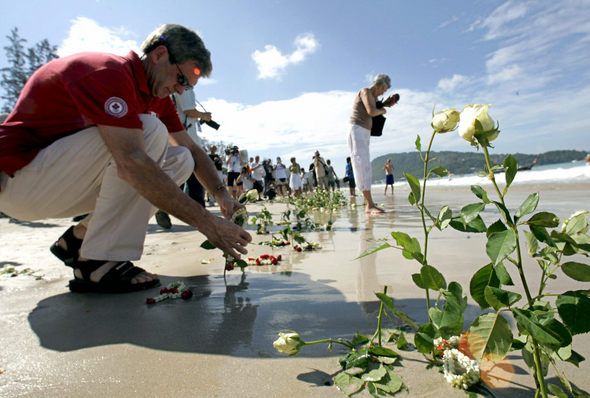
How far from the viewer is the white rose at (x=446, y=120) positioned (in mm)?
792

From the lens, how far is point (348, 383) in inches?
32.4

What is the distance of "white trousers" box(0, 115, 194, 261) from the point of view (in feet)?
5.71

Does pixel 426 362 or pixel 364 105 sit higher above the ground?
pixel 364 105

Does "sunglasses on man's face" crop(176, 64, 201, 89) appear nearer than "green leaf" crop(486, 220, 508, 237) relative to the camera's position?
No

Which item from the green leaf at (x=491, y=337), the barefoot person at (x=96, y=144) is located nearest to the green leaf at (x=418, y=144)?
the green leaf at (x=491, y=337)

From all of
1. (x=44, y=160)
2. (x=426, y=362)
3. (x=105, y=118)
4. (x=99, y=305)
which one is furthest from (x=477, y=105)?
(x=44, y=160)

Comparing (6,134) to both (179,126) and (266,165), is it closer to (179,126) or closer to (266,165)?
(179,126)

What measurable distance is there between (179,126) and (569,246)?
2339 mm

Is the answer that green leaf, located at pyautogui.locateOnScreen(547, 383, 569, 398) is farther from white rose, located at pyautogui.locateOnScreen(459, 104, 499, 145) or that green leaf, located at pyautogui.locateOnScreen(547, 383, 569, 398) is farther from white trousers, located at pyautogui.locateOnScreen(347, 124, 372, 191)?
white trousers, located at pyautogui.locateOnScreen(347, 124, 372, 191)

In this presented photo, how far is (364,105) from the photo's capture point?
15.1ft

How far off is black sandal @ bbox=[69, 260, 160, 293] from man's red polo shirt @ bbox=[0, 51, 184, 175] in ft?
2.08

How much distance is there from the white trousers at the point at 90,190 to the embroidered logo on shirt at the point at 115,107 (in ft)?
1.23

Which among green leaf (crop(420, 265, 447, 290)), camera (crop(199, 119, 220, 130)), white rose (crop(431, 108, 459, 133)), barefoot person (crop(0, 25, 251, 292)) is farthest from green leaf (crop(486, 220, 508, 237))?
camera (crop(199, 119, 220, 130))

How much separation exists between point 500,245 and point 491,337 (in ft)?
0.58
